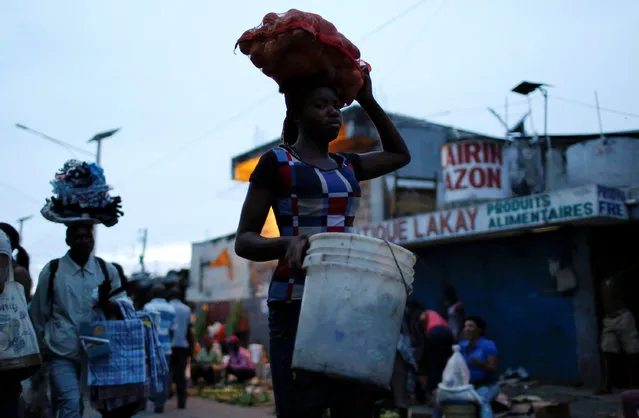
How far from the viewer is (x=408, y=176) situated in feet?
68.4

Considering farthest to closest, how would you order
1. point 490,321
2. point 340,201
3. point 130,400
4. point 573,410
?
point 490,321 < point 573,410 < point 130,400 < point 340,201

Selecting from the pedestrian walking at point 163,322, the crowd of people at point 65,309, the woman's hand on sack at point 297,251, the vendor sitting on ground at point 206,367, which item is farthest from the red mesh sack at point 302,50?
the vendor sitting on ground at point 206,367

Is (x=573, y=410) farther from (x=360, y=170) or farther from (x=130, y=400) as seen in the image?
(x=360, y=170)

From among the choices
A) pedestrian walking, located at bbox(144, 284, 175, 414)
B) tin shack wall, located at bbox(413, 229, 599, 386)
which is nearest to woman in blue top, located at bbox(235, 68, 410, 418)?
pedestrian walking, located at bbox(144, 284, 175, 414)

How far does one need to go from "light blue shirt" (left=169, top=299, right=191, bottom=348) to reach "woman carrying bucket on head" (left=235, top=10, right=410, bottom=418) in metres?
9.08

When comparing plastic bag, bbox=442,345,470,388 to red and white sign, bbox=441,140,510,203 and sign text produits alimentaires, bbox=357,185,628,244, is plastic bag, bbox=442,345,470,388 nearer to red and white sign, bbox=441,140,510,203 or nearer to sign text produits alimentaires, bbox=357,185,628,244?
sign text produits alimentaires, bbox=357,185,628,244

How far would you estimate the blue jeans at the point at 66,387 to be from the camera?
15.3 ft

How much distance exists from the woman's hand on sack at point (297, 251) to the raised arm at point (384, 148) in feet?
2.30

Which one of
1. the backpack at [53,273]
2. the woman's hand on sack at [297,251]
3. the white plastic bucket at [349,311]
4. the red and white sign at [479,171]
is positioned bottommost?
the white plastic bucket at [349,311]

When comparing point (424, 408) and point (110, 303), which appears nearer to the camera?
point (110, 303)

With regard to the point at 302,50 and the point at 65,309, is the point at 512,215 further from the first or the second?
the point at 302,50

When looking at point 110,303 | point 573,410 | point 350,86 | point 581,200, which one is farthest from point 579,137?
point 350,86

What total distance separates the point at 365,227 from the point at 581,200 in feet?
18.9

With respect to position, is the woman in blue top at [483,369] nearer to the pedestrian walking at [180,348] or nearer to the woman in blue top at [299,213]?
the pedestrian walking at [180,348]
